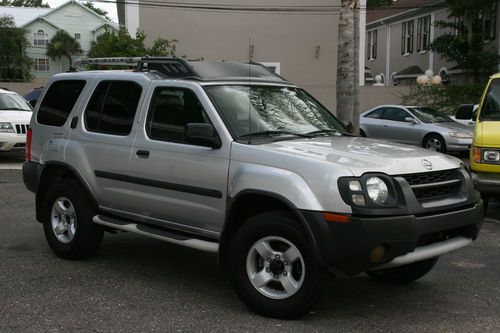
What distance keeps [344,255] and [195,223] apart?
1.40 m

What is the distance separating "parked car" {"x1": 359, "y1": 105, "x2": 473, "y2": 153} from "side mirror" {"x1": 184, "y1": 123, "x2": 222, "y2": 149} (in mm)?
11829

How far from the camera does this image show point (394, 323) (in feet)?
13.9

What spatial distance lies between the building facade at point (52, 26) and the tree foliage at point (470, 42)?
43.5 meters

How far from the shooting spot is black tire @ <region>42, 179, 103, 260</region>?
5.62 metres

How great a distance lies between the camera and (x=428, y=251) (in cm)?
413

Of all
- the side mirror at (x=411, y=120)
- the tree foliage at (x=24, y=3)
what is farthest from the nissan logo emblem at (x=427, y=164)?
the tree foliage at (x=24, y=3)

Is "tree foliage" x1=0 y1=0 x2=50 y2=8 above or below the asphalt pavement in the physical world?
above

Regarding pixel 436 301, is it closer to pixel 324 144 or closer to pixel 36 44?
pixel 324 144

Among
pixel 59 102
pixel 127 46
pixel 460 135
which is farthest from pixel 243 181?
pixel 127 46

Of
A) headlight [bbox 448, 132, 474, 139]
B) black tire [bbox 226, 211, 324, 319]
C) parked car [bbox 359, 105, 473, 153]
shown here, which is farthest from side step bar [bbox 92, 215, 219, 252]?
headlight [bbox 448, 132, 474, 139]

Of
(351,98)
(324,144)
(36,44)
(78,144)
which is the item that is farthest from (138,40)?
(36,44)

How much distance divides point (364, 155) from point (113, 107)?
2.51 meters

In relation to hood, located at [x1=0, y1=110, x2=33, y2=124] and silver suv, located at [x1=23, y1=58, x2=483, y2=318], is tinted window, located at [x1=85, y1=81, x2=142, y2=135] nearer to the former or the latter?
silver suv, located at [x1=23, y1=58, x2=483, y2=318]

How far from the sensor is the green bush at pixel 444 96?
74.8 feet
